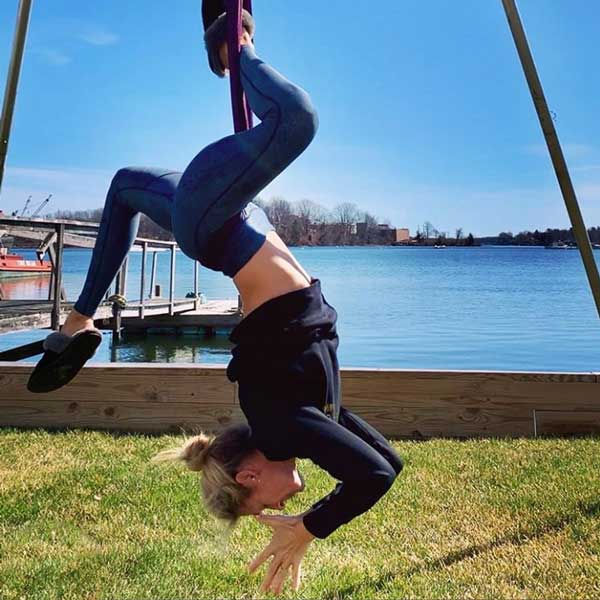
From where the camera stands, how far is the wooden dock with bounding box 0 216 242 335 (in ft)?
22.2

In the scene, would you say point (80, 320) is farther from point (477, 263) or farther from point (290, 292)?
point (477, 263)

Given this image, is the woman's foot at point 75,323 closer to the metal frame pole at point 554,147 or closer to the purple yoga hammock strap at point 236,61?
the purple yoga hammock strap at point 236,61

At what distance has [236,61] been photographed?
1620 mm

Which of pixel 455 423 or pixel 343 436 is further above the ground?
pixel 343 436

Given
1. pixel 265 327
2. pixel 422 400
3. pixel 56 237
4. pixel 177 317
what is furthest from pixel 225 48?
pixel 177 317

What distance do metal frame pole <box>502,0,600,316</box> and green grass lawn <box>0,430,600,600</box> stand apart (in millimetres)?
1149

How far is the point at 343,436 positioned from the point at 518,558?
1.78 m

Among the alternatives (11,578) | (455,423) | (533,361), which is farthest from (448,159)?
(11,578)

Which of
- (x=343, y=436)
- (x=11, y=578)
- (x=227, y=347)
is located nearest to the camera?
(x=343, y=436)

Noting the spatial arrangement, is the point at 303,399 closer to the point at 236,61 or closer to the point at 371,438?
the point at 371,438

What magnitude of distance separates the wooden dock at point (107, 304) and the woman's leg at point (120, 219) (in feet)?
7.42

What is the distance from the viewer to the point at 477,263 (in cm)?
8175

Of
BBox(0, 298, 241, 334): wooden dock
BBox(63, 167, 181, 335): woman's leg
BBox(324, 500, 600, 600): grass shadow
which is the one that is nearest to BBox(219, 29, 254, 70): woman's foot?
BBox(63, 167, 181, 335): woman's leg

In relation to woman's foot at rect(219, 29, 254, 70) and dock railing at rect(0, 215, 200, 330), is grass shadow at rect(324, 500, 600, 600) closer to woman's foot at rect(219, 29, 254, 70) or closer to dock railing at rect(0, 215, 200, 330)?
woman's foot at rect(219, 29, 254, 70)
